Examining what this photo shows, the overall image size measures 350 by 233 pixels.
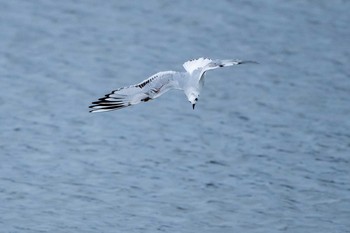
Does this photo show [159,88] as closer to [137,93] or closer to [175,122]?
[137,93]

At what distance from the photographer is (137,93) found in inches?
634

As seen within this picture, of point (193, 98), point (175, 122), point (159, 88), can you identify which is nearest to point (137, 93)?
point (159, 88)

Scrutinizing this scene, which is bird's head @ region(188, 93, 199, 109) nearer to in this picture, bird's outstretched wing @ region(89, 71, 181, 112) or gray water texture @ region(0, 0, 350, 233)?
bird's outstretched wing @ region(89, 71, 181, 112)

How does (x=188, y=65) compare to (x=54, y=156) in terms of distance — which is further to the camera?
(x=54, y=156)

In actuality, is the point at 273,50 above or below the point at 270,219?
above

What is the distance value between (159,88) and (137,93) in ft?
1.03

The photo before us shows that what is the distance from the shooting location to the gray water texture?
61.1 feet

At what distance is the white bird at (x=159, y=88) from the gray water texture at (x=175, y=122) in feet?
7.99

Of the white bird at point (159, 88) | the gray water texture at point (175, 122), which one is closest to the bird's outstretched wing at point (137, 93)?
the white bird at point (159, 88)

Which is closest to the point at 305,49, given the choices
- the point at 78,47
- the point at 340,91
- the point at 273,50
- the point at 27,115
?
the point at 273,50

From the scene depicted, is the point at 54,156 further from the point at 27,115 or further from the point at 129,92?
the point at 129,92

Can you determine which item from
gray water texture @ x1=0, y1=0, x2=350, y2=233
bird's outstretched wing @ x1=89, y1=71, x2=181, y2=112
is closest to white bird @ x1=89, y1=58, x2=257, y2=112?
bird's outstretched wing @ x1=89, y1=71, x2=181, y2=112

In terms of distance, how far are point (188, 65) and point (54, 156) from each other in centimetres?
382

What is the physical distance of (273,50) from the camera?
81.1 ft
